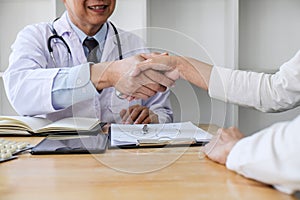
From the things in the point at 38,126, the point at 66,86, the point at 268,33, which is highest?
the point at 268,33

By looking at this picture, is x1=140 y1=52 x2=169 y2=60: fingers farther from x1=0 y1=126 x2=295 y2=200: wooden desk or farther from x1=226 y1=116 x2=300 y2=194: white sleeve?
x1=226 y1=116 x2=300 y2=194: white sleeve

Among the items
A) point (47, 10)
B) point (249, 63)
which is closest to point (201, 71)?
point (249, 63)

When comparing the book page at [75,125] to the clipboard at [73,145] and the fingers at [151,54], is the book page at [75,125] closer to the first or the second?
the clipboard at [73,145]

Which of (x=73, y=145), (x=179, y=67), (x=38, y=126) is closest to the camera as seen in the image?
(x=73, y=145)

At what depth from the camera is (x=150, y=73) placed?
3.36 feet

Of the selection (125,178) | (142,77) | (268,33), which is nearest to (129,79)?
(142,77)

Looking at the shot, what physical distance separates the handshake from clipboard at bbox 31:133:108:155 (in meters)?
0.14

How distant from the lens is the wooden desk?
58cm

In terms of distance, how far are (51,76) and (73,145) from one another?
0.47 metres

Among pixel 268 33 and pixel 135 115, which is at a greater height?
pixel 268 33

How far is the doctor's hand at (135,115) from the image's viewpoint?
1149 millimetres

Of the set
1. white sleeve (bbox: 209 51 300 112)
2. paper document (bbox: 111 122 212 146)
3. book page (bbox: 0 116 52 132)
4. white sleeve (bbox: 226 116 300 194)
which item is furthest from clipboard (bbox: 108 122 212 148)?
white sleeve (bbox: 226 116 300 194)

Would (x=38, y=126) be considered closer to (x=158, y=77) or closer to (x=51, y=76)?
(x=51, y=76)

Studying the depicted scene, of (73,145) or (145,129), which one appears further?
(145,129)
